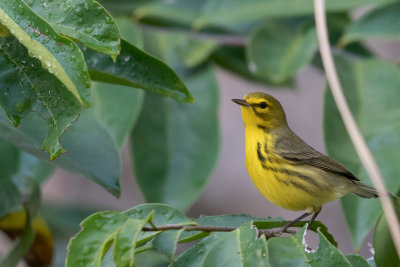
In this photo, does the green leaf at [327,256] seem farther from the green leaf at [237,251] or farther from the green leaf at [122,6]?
the green leaf at [122,6]

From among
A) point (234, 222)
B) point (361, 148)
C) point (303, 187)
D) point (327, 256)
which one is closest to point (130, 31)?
point (303, 187)

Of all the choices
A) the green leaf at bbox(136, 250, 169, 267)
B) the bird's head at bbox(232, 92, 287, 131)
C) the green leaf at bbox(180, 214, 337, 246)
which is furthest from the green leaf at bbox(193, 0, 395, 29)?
the green leaf at bbox(180, 214, 337, 246)

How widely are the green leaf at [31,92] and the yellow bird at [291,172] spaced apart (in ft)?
2.38

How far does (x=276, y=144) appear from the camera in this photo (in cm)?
183

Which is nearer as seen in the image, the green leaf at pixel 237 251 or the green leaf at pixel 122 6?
the green leaf at pixel 237 251

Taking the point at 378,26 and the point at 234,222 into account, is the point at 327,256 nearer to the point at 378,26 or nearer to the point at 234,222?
the point at 234,222

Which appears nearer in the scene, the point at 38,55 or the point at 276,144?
the point at 38,55

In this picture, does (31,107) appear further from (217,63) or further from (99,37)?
(217,63)

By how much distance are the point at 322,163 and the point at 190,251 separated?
731 mm

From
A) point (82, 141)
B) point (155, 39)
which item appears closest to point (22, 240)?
point (82, 141)

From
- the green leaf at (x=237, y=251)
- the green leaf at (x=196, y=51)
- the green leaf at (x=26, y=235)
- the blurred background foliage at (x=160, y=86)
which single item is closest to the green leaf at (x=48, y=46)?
the blurred background foliage at (x=160, y=86)

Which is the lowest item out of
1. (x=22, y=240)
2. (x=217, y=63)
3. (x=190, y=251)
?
(x=22, y=240)

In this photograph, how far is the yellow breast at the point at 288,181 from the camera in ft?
5.37

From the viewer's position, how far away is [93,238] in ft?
3.19
